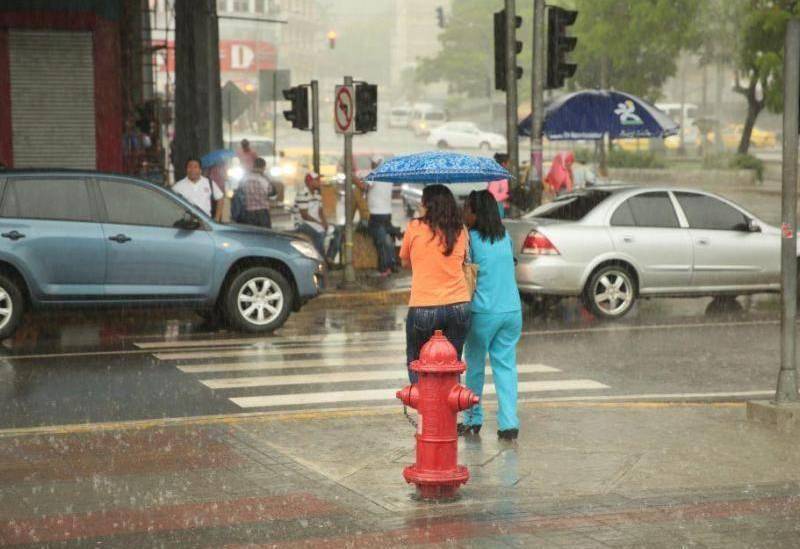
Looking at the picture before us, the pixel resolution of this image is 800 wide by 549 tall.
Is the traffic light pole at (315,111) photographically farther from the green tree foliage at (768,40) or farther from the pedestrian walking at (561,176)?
the green tree foliage at (768,40)

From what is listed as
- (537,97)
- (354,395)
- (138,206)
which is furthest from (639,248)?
(354,395)

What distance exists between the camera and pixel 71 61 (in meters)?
24.1

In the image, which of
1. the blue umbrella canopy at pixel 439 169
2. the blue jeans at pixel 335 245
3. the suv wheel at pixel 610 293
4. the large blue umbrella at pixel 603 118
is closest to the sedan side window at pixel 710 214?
the suv wheel at pixel 610 293

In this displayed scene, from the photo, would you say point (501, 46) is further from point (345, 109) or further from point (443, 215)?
point (443, 215)

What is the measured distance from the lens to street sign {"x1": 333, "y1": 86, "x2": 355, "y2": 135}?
19.3 m

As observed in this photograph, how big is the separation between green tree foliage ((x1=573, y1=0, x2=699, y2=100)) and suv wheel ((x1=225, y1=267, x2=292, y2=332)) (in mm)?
39655

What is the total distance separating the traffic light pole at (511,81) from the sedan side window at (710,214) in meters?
3.70

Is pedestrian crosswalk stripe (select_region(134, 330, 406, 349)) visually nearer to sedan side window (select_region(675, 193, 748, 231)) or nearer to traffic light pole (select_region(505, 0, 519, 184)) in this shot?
sedan side window (select_region(675, 193, 748, 231))

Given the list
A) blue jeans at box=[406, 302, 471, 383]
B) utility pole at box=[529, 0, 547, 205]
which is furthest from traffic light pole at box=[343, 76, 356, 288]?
blue jeans at box=[406, 302, 471, 383]

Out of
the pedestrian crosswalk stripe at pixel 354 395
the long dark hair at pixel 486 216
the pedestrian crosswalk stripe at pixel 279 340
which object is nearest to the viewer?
the long dark hair at pixel 486 216

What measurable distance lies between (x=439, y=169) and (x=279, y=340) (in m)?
5.85

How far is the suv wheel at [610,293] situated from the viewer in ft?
53.7

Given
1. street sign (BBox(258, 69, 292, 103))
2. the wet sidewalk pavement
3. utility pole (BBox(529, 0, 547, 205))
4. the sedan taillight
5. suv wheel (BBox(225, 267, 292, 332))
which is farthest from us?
street sign (BBox(258, 69, 292, 103))

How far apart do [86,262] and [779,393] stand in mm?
7314
